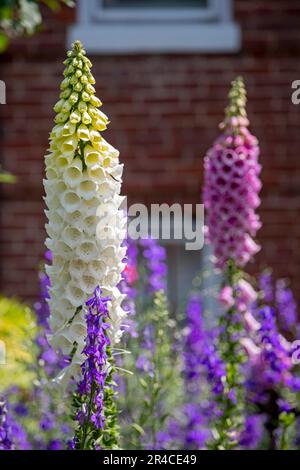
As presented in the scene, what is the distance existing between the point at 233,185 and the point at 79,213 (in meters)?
1.06

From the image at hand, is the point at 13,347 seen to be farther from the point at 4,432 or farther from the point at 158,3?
the point at 158,3

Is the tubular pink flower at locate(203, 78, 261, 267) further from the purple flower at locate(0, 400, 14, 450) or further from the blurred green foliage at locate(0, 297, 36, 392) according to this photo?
the blurred green foliage at locate(0, 297, 36, 392)

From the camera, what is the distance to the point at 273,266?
22.6ft

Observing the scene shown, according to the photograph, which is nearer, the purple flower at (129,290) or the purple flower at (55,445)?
the purple flower at (129,290)

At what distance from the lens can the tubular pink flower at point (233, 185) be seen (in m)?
3.56

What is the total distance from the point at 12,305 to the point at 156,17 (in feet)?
7.27

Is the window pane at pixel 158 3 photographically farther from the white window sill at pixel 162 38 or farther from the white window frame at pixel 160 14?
the white window sill at pixel 162 38

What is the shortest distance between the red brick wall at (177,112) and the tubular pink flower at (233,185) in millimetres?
3165

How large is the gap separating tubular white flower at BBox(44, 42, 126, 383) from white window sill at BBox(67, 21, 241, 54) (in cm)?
419

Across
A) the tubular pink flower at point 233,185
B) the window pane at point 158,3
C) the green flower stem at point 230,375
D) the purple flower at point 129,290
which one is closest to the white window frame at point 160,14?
the window pane at point 158,3

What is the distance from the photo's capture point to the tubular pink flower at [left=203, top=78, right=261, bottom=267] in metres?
3.56

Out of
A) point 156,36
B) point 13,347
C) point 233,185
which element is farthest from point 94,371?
point 156,36

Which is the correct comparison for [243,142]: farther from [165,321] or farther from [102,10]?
[102,10]

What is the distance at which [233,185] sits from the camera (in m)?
3.56
